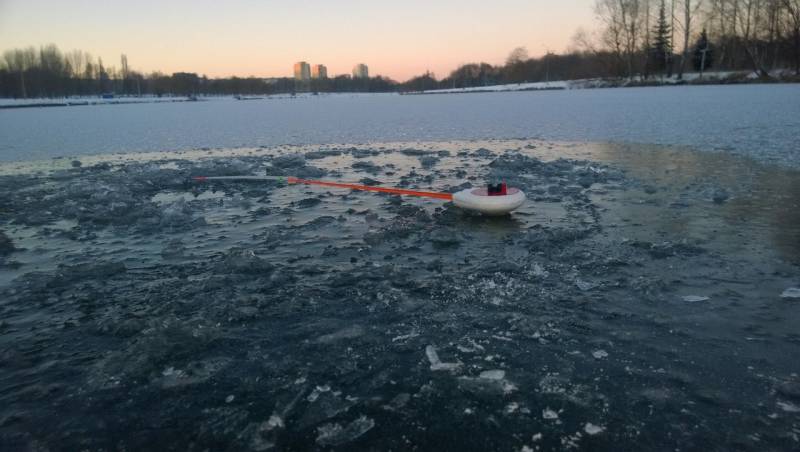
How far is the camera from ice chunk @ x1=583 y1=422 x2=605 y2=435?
2692 mm

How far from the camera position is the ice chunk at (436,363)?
3.38 meters

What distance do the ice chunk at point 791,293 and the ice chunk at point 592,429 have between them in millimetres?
2724

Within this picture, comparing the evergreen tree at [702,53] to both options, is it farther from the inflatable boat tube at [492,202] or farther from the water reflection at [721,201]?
the inflatable boat tube at [492,202]

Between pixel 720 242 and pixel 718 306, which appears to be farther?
pixel 720 242

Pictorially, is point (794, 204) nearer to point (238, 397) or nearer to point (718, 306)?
point (718, 306)

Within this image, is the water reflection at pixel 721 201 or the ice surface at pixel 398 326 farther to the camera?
the water reflection at pixel 721 201

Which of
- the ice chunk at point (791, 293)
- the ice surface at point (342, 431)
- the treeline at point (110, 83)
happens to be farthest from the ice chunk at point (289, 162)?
the treeline at point (110, 83)

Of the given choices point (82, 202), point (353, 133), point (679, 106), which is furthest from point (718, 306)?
point (679, 106)

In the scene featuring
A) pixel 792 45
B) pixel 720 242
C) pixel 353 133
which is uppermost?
pixel 792 45

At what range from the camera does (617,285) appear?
15.0 ft

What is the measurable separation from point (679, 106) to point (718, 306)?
81.8ft

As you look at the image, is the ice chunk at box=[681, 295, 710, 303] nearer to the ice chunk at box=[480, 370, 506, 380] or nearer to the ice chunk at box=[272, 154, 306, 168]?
the ice chunk at box=[480, 370, 506, 380]

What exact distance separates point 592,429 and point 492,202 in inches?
169

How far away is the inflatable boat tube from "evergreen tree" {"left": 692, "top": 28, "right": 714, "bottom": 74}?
6201cm
